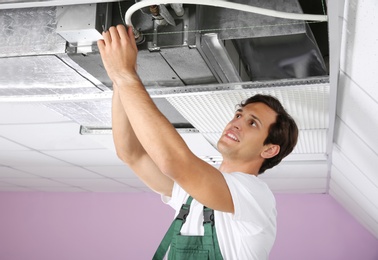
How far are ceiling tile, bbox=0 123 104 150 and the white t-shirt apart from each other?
2.55m

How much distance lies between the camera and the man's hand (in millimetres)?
1723

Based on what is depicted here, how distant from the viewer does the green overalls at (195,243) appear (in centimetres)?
184

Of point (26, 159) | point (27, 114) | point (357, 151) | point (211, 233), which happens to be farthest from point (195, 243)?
point (26, 159)

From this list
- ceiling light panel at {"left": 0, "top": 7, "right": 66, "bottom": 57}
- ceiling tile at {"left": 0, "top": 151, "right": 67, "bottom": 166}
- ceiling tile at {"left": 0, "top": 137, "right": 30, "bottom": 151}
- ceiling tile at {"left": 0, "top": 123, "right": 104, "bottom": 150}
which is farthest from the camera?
ceiling tile at {"left": 0, "top": 151, "right": 67, "bottom": 166}

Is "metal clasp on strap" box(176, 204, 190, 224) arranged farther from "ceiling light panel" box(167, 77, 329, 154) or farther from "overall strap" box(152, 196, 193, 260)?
"ceiling light panel" box(167, 77, 329, 154)

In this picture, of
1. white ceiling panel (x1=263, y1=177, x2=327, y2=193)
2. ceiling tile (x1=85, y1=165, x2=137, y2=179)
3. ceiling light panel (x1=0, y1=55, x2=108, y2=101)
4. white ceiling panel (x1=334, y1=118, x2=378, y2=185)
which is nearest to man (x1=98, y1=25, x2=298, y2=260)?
ceiling light panel (x1=0, y1=55, x2=108, y2=101)

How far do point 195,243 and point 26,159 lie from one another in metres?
4.15

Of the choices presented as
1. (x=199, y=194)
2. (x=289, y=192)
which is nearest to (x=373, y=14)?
(x=199, y=194)

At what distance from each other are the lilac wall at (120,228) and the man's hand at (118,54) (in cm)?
543

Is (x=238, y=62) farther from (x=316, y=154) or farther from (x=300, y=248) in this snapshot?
(x=300, y=248)

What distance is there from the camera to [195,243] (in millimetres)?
1876

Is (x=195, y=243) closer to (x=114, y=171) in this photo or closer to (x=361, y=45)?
(x=361, y=45)

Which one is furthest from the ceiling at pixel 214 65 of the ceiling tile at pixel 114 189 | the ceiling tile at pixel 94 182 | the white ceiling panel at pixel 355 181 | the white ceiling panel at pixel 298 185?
the ceiling tile at pixel 114 189

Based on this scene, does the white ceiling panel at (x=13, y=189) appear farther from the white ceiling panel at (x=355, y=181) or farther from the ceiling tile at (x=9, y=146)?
the white ceiling panel at (x=355, y=181)
